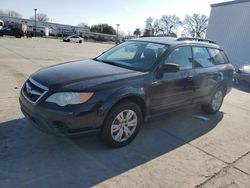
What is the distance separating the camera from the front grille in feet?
11.3

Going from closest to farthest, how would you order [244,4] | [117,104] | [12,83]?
[117,104], [12,83], [244,4]

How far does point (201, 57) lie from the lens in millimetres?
5297

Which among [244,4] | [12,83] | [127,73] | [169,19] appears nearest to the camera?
[127,73]

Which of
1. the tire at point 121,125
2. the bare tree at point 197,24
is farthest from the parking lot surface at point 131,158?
the bare tree at point 197,24

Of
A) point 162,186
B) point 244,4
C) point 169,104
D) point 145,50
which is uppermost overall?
point 244,4

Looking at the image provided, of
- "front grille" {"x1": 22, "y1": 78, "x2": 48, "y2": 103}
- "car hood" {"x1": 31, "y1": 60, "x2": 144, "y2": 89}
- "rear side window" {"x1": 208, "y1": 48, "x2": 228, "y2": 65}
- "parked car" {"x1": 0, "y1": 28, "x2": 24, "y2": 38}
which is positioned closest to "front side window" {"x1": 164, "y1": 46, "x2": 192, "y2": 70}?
"car hood" {"x1": 31, "y1": 60, "x2": 144, "y2": 89}

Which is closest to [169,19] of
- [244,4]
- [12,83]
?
[244,4]

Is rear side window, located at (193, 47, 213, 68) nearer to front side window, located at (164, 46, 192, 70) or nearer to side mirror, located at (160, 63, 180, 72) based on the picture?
front side window, located at (164, 46, 192, 70)

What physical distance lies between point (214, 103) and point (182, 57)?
1.86 meters

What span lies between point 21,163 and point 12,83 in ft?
14.4

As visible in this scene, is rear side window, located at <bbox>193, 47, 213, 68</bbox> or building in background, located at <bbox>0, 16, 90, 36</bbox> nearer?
rear side window, located at <bbox>193, 47, 213, 68</bbox>

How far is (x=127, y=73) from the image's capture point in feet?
12.8

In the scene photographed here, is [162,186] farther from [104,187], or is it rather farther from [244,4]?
[244,4]

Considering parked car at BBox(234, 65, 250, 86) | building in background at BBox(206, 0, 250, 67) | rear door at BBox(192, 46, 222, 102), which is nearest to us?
rear door at BBox(192, 46, 222, 102)
